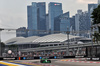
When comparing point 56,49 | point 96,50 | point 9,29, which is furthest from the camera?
point 56,49

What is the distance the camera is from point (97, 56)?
5184 cm

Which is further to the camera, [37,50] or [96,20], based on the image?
[37,50]

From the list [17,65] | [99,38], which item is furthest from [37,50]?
[17,65]

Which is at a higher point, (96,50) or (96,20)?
(96,20)

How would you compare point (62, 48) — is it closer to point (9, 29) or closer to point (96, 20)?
point (9, 29)

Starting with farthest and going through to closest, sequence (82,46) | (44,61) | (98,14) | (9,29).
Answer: (82,46)
(9,29)
(98,14)
(44,61)

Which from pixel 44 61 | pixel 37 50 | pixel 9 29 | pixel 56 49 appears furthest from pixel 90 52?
pixel 37 50

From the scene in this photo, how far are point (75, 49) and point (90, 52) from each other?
347ft

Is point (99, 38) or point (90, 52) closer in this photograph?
point (90, 52)

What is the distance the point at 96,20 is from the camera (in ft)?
248

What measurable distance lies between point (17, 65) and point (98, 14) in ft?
190

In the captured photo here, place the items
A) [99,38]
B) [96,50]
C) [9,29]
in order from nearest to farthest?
[96,50], [99,38], [9,29]

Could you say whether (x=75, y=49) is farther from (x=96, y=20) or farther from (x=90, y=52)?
(x=90, y=52)

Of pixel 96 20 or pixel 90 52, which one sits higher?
pixel 96 20
